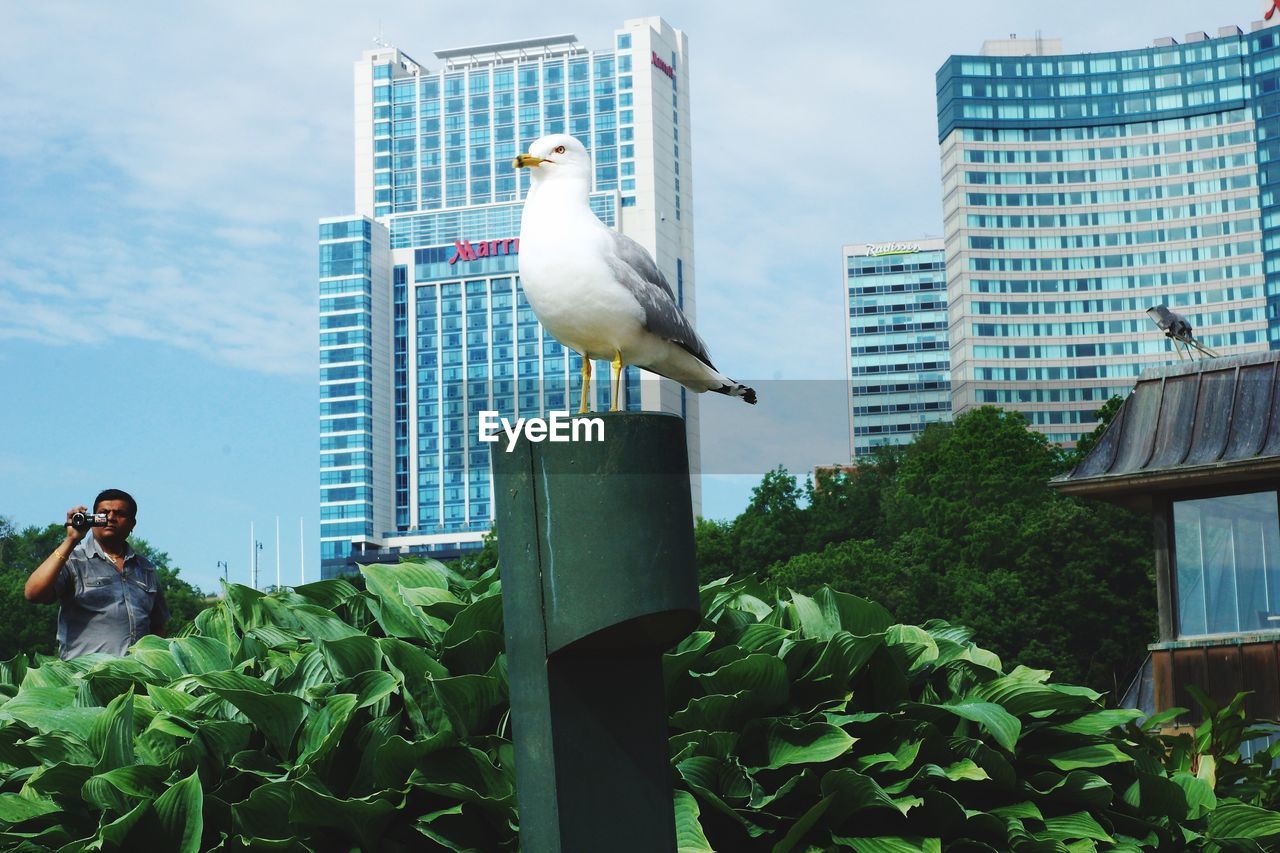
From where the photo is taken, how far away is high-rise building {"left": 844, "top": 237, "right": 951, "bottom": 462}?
169625 millimetres

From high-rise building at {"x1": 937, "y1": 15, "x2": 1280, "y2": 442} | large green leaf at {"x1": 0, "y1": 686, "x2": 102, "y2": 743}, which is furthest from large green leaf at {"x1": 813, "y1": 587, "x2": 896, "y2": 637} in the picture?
high-rise building at {"x1": 937, "y1": 15, "x2": 1280, "y2": 442}

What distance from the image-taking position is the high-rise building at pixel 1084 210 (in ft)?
490

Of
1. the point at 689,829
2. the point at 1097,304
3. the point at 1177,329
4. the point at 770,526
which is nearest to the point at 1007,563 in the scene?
the point at 770,526

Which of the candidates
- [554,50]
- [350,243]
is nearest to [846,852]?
[350,243]

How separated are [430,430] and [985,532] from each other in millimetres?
131542

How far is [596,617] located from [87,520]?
16.0 feet

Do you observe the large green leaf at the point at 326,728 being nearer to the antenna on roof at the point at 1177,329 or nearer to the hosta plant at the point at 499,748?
the hosta plant at the point at 499,748

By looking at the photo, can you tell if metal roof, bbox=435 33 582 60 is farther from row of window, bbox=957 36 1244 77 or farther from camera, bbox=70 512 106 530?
camera, bbox=70 512 106 530

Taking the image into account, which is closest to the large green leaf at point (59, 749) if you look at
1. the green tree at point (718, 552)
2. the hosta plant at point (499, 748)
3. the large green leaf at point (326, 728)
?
the hosta plant at point (499, 748)

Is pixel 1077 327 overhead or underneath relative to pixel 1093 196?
underneath

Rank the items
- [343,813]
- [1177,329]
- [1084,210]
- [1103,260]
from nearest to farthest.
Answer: [343,813] → [1177,329] → [1103,260] → [1084,210]

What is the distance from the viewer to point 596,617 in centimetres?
334

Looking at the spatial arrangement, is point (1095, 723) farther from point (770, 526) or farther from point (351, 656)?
point (770, 526)

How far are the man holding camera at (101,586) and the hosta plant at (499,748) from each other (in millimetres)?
2278
